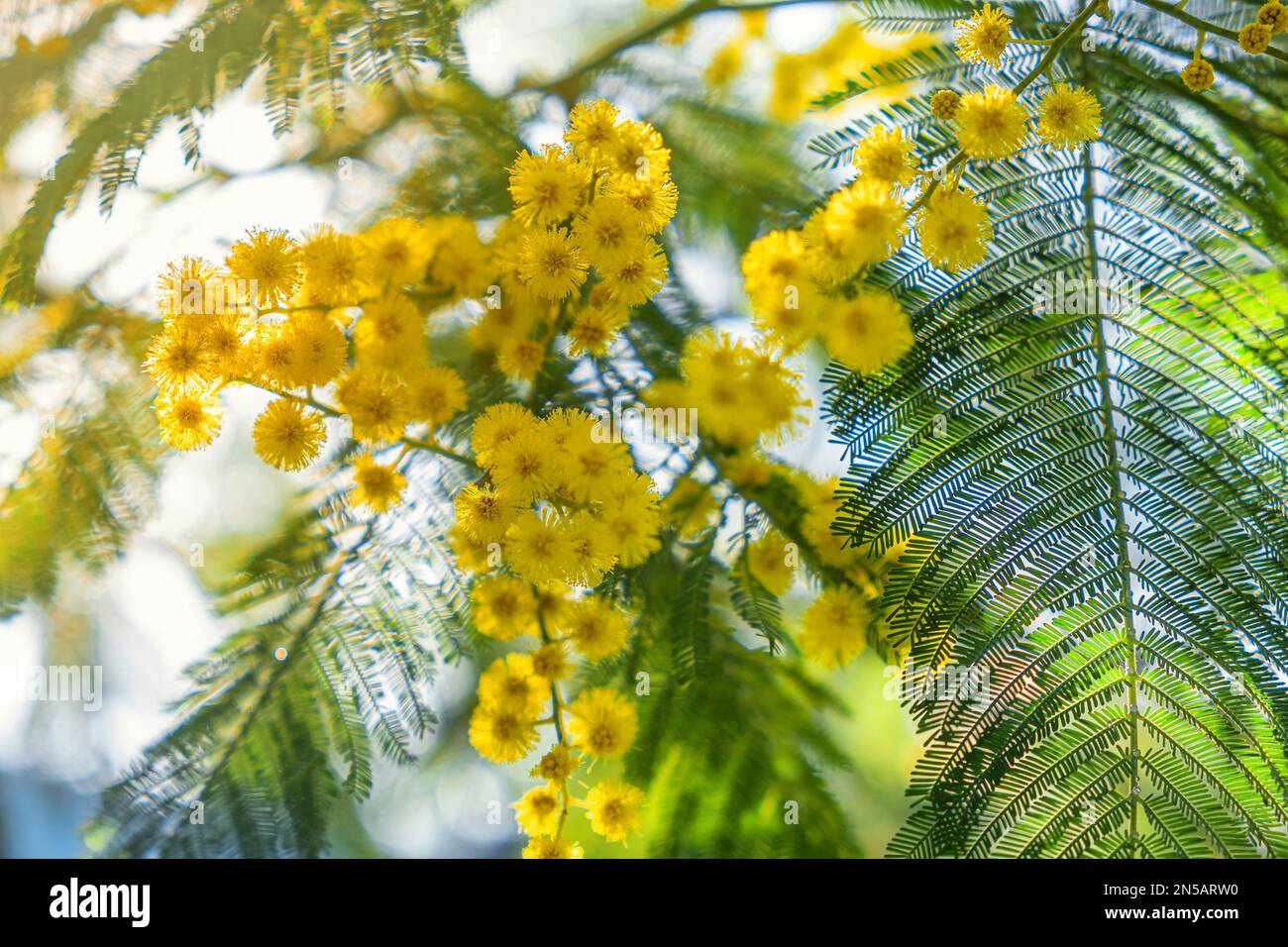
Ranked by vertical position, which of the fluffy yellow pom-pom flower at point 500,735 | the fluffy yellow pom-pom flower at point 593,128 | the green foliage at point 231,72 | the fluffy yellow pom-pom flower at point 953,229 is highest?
the green foliage at point 231,72

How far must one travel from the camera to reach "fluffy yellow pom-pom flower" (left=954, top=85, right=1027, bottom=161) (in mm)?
575

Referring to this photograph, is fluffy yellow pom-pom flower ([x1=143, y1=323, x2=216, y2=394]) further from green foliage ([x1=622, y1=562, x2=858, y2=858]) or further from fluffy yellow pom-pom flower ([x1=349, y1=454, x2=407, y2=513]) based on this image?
green foliage ([x1=622, y1=562, x2=858, y2=858])

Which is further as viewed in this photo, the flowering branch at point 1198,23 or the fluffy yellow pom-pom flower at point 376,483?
the fluffy yellow pom-pom flower at point 376,483

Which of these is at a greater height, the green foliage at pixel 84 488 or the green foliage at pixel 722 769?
the green foliage at pixel 84 488

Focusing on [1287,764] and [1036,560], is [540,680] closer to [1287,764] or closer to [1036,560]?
[1036,560]

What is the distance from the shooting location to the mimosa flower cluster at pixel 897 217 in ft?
1.90

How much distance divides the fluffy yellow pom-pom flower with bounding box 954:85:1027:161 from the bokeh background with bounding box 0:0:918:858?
0.70ft

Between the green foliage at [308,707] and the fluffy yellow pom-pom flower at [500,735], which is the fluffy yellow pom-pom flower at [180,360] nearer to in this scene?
the green foliage at [308,707]

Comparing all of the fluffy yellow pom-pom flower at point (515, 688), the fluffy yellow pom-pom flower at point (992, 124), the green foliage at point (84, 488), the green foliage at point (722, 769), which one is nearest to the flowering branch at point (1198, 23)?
the fluffy yellow pom-pom flower at point (992, 124)

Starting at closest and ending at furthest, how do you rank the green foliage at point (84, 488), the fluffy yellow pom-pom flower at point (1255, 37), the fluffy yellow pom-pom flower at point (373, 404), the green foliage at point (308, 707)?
1. the fluffy yellow pom-pom flower at point (1255, 37)
2. the fluffy yellow pom-pom flower at point (373, 404)
3. the green foliage at point (308, 707)
4. the green foliage at point (84, 488)

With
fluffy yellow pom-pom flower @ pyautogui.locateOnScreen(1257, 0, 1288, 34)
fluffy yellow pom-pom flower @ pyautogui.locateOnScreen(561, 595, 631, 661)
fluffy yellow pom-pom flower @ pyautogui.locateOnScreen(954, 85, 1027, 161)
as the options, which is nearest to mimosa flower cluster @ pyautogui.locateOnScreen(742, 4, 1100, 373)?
fluffy yellow pom-pom flower @ pyautogui.locateOnScreen(954, 85, 1027, 161)

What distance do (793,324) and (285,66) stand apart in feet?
1.61

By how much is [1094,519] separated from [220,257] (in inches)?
31.8
